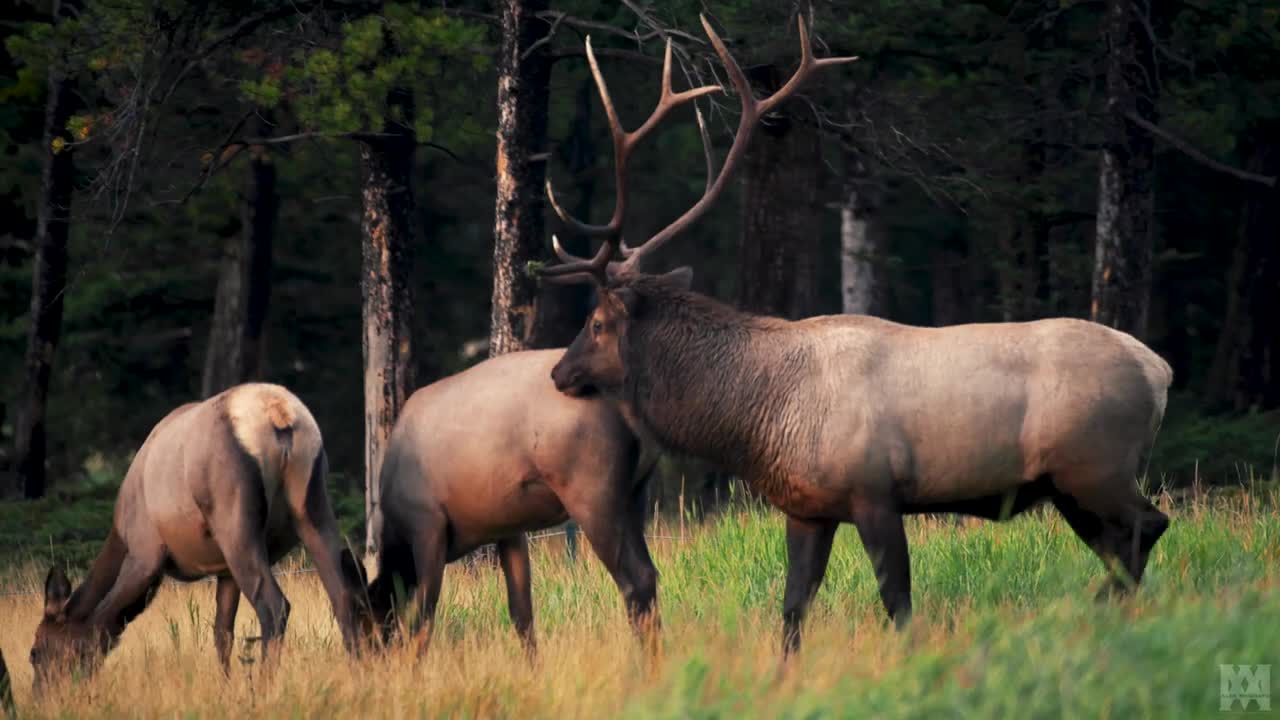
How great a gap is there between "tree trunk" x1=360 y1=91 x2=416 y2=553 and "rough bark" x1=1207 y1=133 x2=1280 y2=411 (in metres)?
12.1

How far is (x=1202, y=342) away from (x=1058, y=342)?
23138 millimetres

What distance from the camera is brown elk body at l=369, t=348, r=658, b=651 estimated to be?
26.8 ft

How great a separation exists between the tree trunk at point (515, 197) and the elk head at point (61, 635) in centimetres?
368

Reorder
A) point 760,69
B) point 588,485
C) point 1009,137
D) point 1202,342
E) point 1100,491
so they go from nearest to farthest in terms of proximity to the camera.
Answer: point 1100,491
point 588,485
point 760,69
point 1009,137
point 1202,342

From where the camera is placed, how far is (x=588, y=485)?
8.16m

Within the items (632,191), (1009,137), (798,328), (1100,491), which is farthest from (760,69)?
(632,191)

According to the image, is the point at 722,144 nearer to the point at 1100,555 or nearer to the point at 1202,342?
the point at 1202,342

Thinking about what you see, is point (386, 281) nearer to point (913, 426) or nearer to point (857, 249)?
point (913, 426)

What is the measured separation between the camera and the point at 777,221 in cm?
1493

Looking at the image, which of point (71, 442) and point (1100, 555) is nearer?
point (1100, 555)

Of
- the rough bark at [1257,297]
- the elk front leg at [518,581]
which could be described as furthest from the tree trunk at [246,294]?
the rough bark at [1257,297]

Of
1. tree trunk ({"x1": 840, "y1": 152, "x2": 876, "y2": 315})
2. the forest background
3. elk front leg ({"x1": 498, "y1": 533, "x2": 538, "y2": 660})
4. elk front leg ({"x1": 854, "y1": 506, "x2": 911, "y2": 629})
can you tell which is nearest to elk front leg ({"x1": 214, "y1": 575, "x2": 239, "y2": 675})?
elk front leg ({"x1": 498, "y1": 533, "x2": 538, "y2": 660})

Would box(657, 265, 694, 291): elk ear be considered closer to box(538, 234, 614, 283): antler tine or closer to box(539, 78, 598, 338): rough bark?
box(538, 234, 614, 283): antler tine

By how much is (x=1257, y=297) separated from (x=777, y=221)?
376 inches
